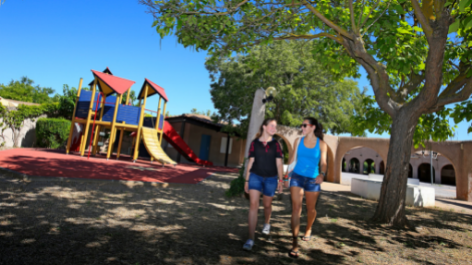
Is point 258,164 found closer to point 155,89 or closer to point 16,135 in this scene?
point 155,89

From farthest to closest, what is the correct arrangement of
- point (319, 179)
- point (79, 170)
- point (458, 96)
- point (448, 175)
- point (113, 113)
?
point (448, 175), point (113, 113), point (79, 170), point (458, 96), point (319, 179)

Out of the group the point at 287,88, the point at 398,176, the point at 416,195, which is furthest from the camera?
the point at 287,88

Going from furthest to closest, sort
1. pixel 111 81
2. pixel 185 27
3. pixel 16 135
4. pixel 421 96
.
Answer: pixel 16 135, pixel 111 81, pixel 185 27, pixel 421 96

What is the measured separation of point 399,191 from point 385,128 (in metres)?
3.96

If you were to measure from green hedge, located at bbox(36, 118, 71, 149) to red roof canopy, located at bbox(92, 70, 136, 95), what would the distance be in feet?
18.6

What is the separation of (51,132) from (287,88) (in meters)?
15.3

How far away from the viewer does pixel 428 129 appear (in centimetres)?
791

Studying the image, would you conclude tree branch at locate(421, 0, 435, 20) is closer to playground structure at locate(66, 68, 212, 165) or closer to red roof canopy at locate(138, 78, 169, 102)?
playground structure at locate(66, 68, 212, 165)

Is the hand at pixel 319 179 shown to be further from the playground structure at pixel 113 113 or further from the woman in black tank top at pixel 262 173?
the playground structure at pixel 113 113

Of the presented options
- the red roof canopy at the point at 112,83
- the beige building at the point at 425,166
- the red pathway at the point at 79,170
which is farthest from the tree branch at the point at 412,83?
the beige building at the point at 425,166

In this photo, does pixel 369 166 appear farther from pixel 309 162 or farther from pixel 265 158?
pixel 265 158

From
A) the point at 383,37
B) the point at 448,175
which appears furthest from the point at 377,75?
the point at 448,175

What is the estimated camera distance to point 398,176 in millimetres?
5133

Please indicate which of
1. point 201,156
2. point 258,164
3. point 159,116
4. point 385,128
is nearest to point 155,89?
point 159,116
